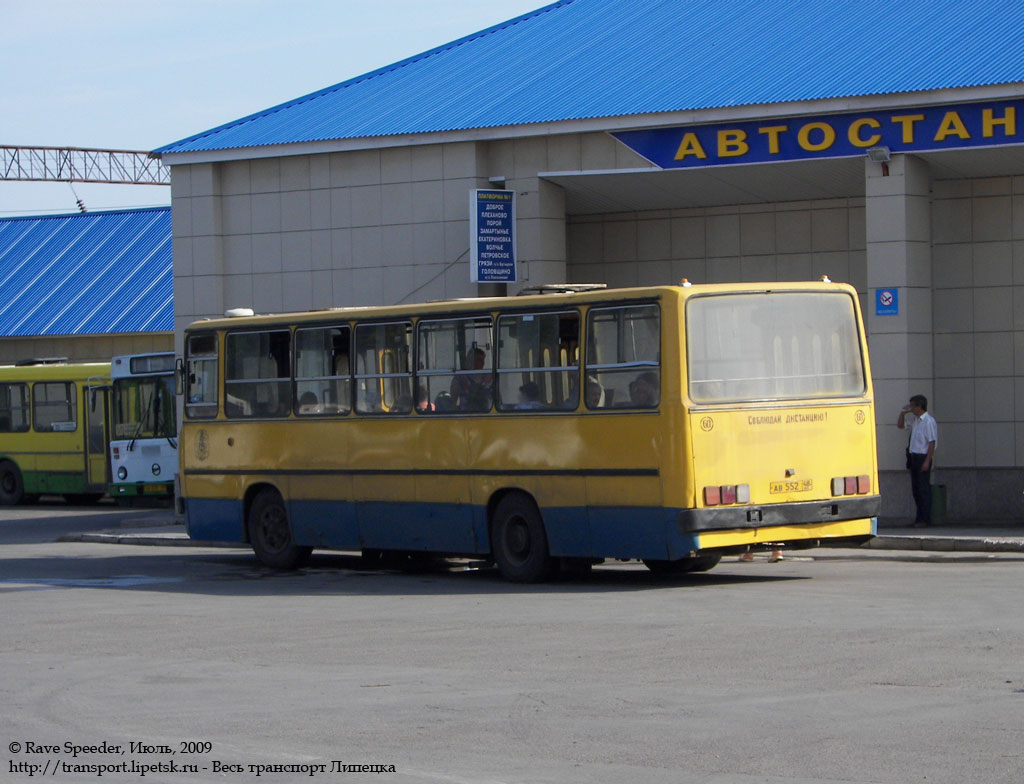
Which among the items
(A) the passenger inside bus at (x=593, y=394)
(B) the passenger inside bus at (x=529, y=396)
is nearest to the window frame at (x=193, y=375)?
(B) the passenger inside bus at (x=529, y=396)

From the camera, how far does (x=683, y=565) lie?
1734cm

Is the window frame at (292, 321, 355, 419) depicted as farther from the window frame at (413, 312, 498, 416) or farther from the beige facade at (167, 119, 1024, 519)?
the beige facade at (167, 119, 1024, 519)

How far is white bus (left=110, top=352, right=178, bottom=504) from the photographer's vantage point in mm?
31531

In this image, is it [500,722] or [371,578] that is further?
[371,578]

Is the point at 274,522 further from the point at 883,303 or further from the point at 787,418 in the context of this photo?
the point at 883,303

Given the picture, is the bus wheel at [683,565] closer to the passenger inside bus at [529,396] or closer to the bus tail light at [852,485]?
the bus tail light at [852,485]

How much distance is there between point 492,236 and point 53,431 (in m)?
14.6

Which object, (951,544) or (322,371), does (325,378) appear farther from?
(951,544)

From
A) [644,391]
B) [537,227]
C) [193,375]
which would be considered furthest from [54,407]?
[644,391]

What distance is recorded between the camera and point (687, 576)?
16891 mm

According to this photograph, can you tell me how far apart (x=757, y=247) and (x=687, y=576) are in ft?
29.6

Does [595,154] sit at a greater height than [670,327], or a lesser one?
greater

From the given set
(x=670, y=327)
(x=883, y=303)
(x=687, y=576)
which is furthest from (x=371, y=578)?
(x=883, y=303)

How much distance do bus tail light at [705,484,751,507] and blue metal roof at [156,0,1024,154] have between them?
8.14 metres
